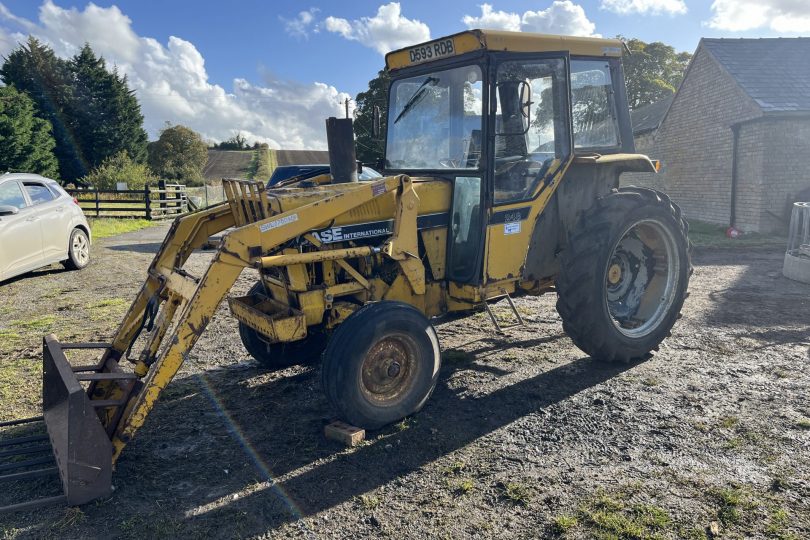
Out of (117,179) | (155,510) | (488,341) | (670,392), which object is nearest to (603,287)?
(670,392)

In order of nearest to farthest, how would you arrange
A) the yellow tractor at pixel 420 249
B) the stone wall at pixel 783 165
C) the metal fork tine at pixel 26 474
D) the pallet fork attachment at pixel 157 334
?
the pallet fork attachment at pixel 157 334
the metal fork tine at pixel 26 474
the yellow tractor at pixel 420 249
the stone wall at pixel 783 165

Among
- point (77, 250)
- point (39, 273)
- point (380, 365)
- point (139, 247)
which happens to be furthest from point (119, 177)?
point (380, 365)

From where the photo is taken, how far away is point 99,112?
40.4 metres

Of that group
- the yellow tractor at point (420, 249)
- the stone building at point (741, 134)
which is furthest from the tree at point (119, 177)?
the yellow tractor at point (420, 249)

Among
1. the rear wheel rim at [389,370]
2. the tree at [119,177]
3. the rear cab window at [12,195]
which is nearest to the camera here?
the rear wheel rim at [389,370]

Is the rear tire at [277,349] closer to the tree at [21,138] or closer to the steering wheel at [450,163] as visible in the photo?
the steering wheel at [450,163]

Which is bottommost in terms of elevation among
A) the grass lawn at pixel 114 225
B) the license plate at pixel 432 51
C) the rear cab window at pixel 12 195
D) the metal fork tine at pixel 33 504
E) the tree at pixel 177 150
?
the metal fork tine at pixel 33 504

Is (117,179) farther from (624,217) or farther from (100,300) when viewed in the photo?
(624,217)

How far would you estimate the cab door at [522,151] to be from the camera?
439cm

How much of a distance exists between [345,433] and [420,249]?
1.56m

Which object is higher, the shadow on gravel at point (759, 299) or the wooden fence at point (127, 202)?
→ the wooden fence at point (127, 202)

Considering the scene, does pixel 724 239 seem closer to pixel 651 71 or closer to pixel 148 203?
pixel 148 203

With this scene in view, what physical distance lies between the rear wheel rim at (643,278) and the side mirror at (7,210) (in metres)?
7.98

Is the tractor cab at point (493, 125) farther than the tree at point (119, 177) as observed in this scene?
No
